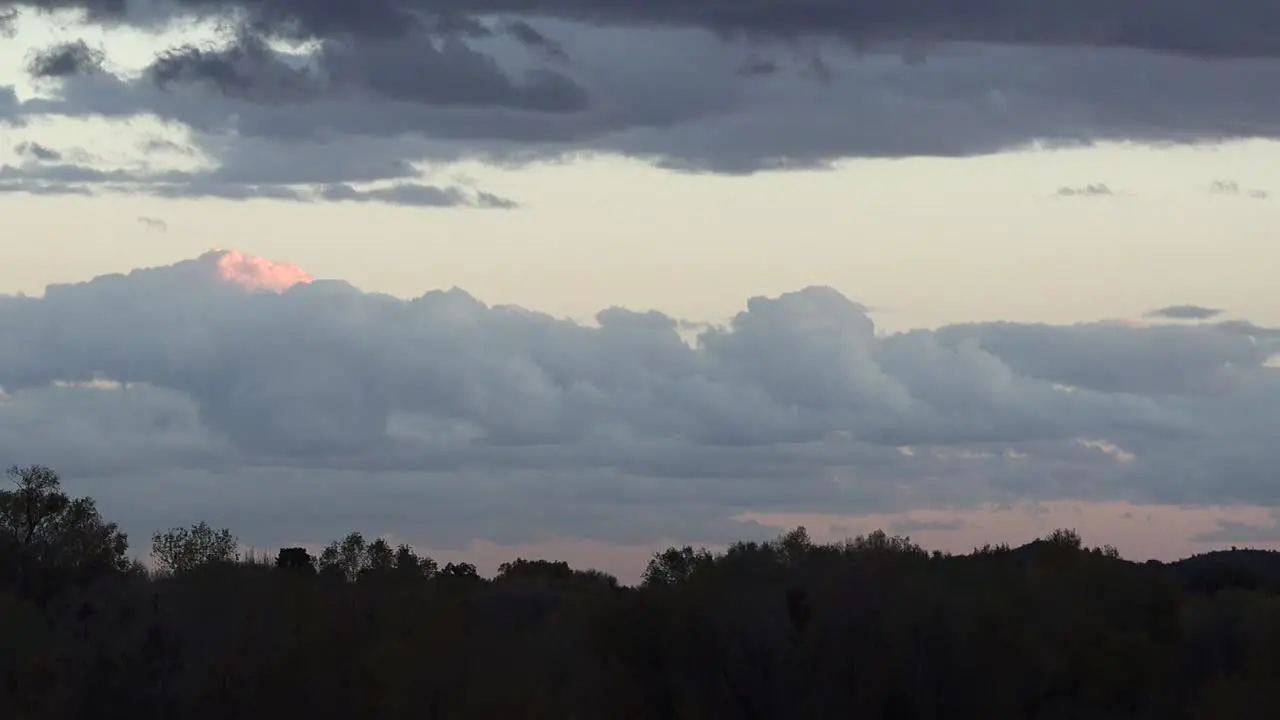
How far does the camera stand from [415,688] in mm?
41688

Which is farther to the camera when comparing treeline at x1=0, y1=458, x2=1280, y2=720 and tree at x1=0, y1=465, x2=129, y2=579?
tree at x1=0, y1=465, x2=129, y2=579

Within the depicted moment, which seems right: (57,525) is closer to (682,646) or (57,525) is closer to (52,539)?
(52,539)

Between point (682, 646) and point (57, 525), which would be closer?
point (682, 646)

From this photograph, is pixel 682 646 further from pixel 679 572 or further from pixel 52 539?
pixel 52 539

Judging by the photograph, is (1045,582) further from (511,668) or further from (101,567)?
(101,567)

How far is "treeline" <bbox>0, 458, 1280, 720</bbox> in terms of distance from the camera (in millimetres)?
41719

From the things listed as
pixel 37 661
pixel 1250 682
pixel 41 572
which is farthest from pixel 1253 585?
pixel 37 661

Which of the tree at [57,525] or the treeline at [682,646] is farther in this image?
the tree at [57,525]

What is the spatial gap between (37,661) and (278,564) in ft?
37.9

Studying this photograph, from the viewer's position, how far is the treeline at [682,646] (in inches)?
1642

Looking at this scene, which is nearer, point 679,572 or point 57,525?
point 679,572

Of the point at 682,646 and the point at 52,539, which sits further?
the point at 52,539

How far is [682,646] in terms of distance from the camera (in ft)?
157

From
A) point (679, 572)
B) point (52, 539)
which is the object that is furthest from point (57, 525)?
point (679, 572)
